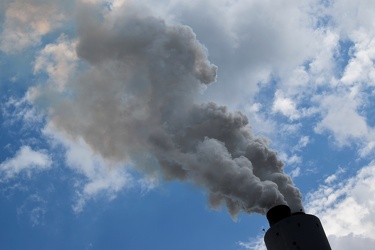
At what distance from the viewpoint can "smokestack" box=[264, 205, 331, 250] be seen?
2428 cm

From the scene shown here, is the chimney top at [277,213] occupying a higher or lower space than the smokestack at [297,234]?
higher

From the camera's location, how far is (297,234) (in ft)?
80.1

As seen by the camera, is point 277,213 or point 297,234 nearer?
point 297,234

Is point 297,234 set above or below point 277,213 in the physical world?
below

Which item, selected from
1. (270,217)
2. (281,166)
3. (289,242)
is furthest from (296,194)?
(289,242)

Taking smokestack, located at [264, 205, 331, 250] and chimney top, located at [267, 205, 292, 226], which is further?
chimney top, located at [267, 205, 292, 226]

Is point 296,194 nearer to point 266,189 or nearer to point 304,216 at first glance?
point 266,189

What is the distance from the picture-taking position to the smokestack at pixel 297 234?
24281 millimetres

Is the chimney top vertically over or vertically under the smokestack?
over

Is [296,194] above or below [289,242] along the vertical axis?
above

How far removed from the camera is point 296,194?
31.6 m

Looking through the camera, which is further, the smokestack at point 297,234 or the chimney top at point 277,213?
the chimney top at point 277,213

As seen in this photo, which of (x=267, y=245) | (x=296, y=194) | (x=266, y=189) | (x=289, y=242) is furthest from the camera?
(x=296, y=194)

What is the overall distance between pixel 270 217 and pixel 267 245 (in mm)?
1926
